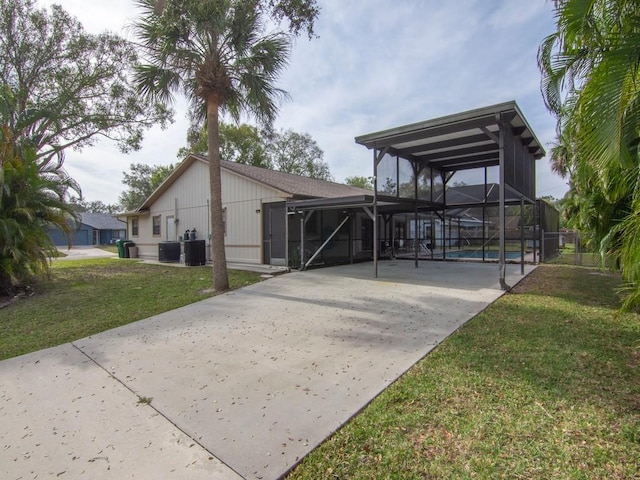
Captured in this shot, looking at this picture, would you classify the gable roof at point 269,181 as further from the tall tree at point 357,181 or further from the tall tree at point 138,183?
the tall tree at point 138,183

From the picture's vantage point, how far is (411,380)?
3.47m

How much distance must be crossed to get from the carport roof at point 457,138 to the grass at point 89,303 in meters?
5.70

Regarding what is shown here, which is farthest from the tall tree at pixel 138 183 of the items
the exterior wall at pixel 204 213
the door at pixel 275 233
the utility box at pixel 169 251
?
the door at pixel 275 233

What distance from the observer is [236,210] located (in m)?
14.2

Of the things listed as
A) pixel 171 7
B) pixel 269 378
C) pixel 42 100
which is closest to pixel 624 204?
pixel 269 378

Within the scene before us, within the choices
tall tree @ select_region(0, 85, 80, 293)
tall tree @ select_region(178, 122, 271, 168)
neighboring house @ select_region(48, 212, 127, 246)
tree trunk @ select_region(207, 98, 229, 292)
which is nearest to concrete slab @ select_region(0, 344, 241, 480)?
tree trunk @ select_region(207, 98, 229, 292)

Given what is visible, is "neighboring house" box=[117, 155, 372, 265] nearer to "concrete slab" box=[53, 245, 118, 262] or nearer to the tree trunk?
the tree trunk

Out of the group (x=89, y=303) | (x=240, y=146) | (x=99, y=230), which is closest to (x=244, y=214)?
(x=89, y=303)

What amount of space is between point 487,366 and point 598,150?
7.58 ft

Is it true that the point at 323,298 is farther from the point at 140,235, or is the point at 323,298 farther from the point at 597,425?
→ the point at 140,235

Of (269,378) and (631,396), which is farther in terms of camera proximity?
(269,378)

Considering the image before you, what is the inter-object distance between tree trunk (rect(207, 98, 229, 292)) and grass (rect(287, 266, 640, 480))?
570 cm

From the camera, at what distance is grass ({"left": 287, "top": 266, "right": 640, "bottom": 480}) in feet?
7.35

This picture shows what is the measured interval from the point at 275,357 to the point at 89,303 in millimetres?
5447
